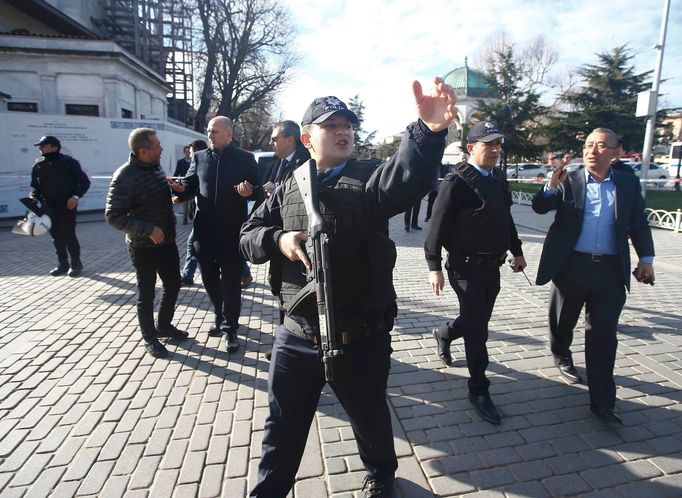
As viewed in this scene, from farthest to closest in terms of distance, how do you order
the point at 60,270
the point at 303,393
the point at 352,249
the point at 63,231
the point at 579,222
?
the point at 60,270
the point at 63,231
the point at 579,222
the point at 303,393
the point at 352,249

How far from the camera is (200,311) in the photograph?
5766 mm

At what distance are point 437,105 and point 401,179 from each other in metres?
0.31

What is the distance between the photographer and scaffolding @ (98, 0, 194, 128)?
27.0m

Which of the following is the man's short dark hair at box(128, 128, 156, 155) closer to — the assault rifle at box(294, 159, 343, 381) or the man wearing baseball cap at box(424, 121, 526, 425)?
the man wearing baseball cap at box(424, 121, 526, 425)

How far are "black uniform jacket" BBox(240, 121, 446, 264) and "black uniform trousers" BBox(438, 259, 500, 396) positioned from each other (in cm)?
148

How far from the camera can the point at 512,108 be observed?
23.5 m

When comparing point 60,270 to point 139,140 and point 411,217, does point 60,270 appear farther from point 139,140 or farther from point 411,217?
point 411,217

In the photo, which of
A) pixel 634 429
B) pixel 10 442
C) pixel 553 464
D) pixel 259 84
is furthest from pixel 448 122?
pixel 259 84

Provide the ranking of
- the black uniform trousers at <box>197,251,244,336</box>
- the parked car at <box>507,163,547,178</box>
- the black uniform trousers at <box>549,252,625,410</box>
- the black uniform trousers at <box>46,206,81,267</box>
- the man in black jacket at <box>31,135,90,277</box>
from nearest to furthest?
the black uniform trousers at <box>549,252,625,410</box>
the black uniform trousers at <box>197,251,244,336</box>
the man in black jacket at <box>31,135,90,277</box>
the black uniform trousers at <box>46,206,81,267</box>
the parked car at <box>507,163,547,178</box>

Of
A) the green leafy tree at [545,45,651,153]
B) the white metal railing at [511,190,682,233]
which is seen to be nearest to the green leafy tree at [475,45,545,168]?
the green leafy tree at [545,45,651,153]

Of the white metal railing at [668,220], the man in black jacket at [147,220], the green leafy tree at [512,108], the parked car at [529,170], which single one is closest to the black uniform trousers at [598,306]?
the man in black jacket at [147,220]

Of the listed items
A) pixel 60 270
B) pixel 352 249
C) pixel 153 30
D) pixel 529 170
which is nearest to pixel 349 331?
pixel 352 249

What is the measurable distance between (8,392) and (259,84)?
35.8 m

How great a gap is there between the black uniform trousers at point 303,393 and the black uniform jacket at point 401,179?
1.64 ft
